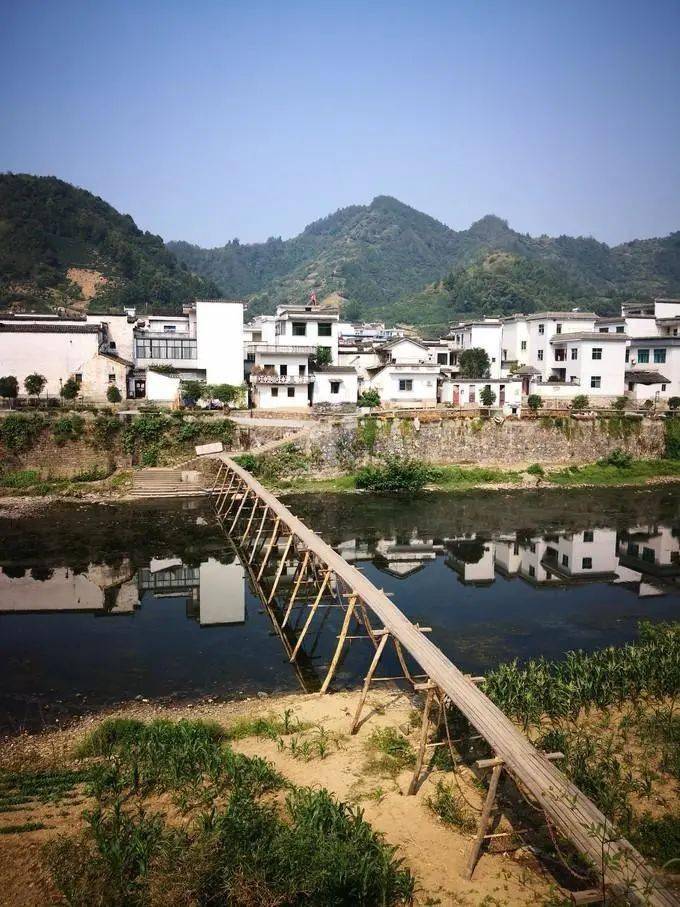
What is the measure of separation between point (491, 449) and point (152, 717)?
35.7 metres

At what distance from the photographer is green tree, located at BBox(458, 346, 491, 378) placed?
59.0 m

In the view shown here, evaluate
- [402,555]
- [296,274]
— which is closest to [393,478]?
[402,555]

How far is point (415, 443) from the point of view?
4606 centimetres

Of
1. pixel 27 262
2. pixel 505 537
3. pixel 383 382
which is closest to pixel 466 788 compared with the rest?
pixel 505 537

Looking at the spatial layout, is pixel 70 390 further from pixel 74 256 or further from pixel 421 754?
pixel 74 256

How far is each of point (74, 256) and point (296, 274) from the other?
76.6 meters

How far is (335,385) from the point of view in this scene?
168ft

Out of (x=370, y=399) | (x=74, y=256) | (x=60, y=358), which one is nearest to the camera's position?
(x=60, y=358)

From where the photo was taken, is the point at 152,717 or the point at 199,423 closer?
the point at 152,717

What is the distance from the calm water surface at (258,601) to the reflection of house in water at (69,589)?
8 cm

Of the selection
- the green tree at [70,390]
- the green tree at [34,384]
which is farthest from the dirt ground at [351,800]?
the green tree at [34,384]

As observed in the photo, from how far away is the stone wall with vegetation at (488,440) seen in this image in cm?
4494

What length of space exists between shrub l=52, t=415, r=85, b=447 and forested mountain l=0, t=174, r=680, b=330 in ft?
171

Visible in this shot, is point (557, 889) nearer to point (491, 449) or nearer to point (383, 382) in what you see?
point (491, 449)
